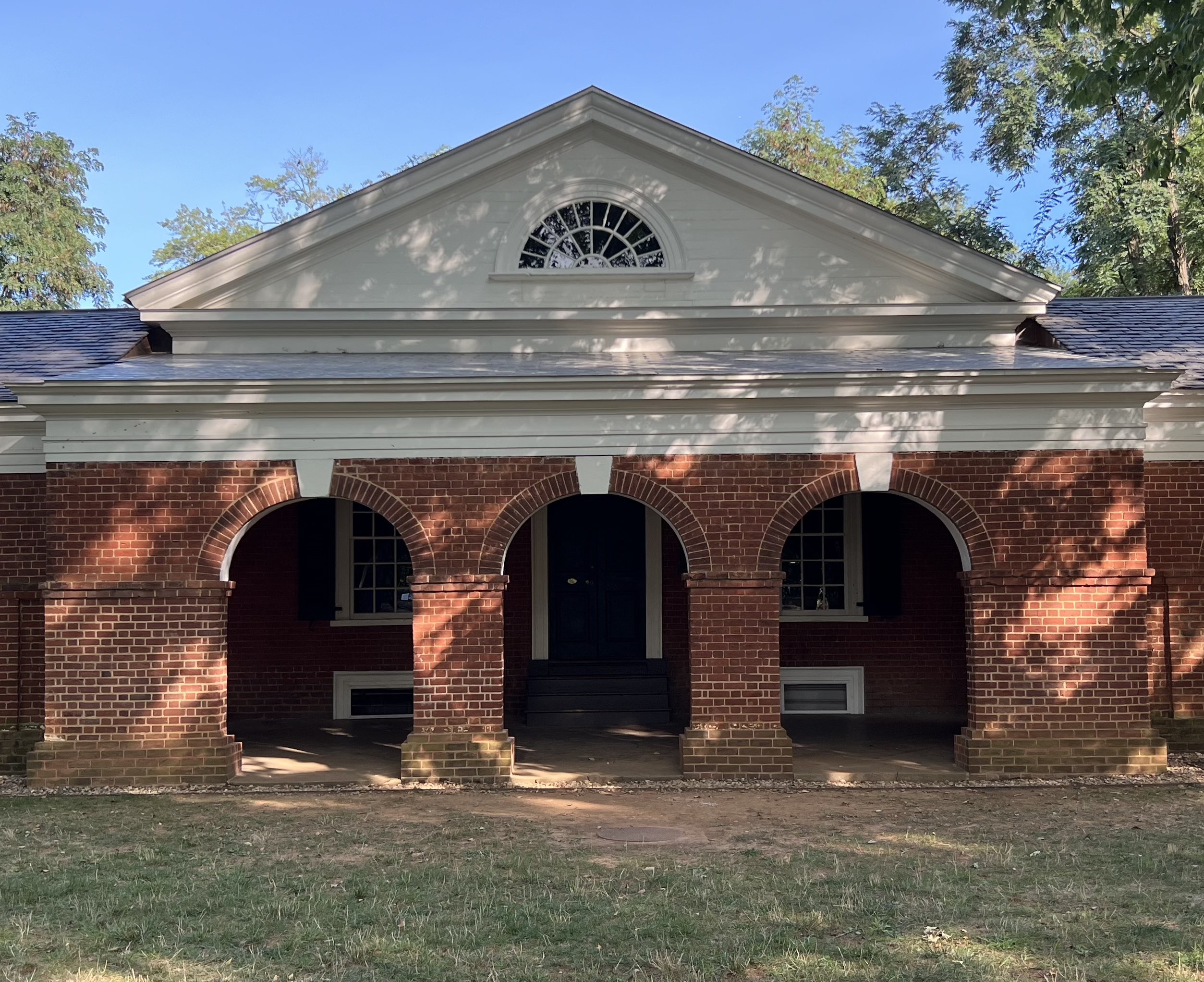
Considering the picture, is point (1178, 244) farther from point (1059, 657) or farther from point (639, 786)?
point (639, 786)

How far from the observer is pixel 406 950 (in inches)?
218

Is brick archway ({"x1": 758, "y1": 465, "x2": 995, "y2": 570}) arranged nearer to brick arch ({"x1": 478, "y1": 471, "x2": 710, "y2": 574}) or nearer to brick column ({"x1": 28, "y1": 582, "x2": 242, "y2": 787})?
brick arch ({"x1": 478, "y1": 471, "x2": 710, "y2": 574})

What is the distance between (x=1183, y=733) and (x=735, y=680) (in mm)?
4854

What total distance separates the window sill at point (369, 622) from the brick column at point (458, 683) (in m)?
3.07

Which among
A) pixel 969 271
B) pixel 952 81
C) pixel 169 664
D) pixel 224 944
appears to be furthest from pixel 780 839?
pixel 952 81

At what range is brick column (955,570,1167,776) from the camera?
10312 mm

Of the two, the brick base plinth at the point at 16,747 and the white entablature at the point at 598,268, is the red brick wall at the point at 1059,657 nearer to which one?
the white entablature at the point at 598,268

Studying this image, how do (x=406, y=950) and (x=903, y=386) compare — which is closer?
(x=406, y=950)

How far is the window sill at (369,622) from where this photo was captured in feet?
44.0

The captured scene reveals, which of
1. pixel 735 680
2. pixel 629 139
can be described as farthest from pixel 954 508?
pixel 629 139

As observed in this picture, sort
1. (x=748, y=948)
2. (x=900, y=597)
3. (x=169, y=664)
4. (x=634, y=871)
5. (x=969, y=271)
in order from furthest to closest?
(x=900, y=597)
(x=969, y=271)
(x=169, y=664)
(x=634, y=871)
(x=748, y=948)

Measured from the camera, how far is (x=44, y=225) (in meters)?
30.1

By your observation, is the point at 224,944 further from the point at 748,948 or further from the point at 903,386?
the point at 903,386

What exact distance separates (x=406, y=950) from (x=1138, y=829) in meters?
5.47
